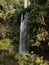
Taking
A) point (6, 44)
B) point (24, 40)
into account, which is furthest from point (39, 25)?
point (6, 44)

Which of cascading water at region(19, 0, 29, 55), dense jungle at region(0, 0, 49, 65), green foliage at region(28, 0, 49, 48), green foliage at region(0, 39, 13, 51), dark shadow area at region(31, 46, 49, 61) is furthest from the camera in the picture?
green foliage at region(0, 39, 13, 51)

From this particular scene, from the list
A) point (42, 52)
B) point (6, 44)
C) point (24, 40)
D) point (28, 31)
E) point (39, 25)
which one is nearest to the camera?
point (39, 25)

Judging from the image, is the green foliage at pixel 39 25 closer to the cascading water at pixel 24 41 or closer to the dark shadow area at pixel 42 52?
the dark shadow area at pixel 42 52

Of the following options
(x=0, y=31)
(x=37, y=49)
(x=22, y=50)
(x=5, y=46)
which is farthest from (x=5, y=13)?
(x=37, y=49)

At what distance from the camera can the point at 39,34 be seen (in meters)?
15.8

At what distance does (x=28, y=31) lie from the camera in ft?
62.6

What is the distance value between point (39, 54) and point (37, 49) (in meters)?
0.56

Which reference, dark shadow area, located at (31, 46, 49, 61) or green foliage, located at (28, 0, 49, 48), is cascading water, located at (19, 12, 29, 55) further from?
green foliage, located at (28, 0, 49, 48)

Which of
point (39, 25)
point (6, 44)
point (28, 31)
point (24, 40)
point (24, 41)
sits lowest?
point (6, 44)

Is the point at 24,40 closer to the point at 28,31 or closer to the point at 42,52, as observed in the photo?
the point at 28,31

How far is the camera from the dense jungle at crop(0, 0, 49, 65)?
15.9 meters

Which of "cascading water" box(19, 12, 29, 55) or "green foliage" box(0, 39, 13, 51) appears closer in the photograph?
"cascading water" box(19, 12, 29, 55)

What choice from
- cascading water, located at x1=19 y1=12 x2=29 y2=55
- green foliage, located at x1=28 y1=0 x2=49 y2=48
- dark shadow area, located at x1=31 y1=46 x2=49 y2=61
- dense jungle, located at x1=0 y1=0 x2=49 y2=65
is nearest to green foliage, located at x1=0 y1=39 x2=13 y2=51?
dense jungle, located at x1=0 y1=0 x2=49 y2=65

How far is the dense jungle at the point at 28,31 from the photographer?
52.2 feet
